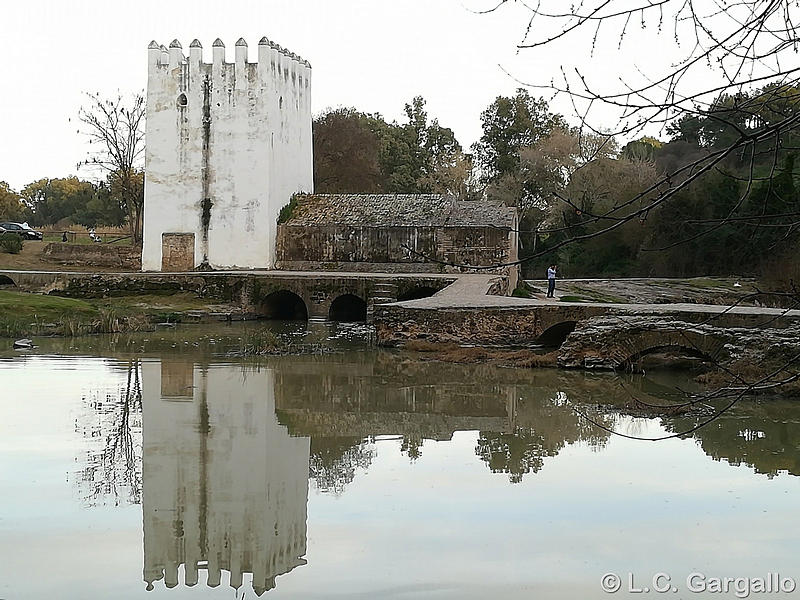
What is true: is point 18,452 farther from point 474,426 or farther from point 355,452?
point 474,426

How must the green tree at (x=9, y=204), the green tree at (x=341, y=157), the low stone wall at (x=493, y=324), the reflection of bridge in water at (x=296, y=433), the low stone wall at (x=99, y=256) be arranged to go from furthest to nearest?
1. the green tree at (x=9, y=204)
2. the green tree at (x=341, y=157)
3. the low stone wall at (x=99, y=256)
4. the low stone wall at (x=493, y=324)
5. the reflection of bridge in water at (x=296, y=433)

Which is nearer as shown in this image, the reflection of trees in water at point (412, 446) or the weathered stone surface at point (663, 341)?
the reflection of trees in water at point (412, 446)

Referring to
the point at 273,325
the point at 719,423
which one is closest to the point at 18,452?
the point at 719,423

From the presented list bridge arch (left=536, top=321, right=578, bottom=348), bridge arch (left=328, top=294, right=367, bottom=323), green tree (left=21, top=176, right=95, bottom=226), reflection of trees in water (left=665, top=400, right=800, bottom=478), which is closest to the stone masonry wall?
bridge arch (left=328, top=294, right=367, bottom=323)

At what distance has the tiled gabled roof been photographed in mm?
31500

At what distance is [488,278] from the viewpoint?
25953mm

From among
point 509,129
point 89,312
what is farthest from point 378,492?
point 509,129

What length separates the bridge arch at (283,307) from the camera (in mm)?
28859

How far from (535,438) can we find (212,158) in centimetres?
2488

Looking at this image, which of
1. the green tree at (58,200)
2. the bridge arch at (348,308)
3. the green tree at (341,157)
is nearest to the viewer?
the bridge arch at (348,308)

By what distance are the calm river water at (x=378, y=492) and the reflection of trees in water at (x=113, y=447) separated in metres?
0.03

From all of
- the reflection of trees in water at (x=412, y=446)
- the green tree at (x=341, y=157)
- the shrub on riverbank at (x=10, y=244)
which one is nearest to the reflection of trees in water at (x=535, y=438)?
the reflection of trees in water at (x=412, y=446)

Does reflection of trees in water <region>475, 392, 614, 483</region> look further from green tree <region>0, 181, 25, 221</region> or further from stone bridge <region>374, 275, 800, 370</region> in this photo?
green tree <region>0, 181, 25, 221</region>

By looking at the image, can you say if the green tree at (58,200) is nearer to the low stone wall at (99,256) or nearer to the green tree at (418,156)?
the green tree at (418,156)
